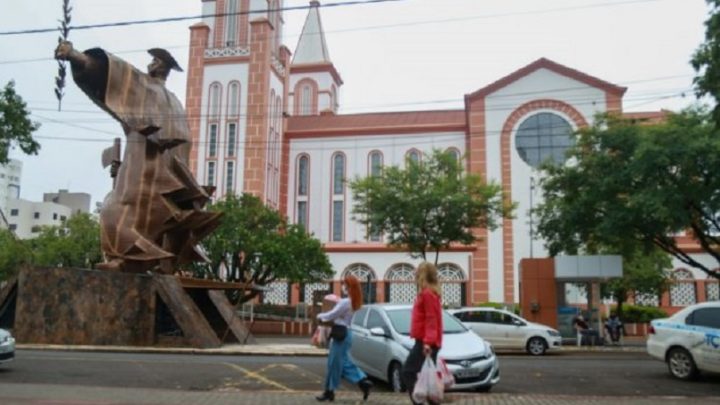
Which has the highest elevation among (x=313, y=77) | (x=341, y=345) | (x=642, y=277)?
(x=313, y=77)

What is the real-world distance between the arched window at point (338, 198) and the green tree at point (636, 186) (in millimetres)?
22099

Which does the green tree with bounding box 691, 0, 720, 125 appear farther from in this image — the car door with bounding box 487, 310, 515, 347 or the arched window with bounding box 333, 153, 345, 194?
the arched window with bounding box 333, 153, 345, 194

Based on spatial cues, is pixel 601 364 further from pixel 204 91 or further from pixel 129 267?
pixel 204 91

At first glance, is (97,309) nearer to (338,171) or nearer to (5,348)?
(5,348)

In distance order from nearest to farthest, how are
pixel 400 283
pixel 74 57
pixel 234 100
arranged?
pixel 74 57 → pixel 400 283 → pixel 234 100

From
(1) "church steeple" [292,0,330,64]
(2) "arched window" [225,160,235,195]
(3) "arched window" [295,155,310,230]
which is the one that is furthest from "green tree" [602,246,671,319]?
(1) "church steeple" [292,0,330,64]

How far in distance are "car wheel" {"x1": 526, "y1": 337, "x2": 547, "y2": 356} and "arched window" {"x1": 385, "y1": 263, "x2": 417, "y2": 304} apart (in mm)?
22695

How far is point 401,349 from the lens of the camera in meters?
9.86

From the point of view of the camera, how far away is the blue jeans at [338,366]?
8422 mm

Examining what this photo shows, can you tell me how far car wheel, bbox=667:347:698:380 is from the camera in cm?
1217

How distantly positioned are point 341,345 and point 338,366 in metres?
0.25

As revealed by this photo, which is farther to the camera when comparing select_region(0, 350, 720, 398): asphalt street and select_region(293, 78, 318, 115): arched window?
select_region(293, 78, 318, 115): arched window

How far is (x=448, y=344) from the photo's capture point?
32.2 feet

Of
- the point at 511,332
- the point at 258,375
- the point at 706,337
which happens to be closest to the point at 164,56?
the point at 258,375
